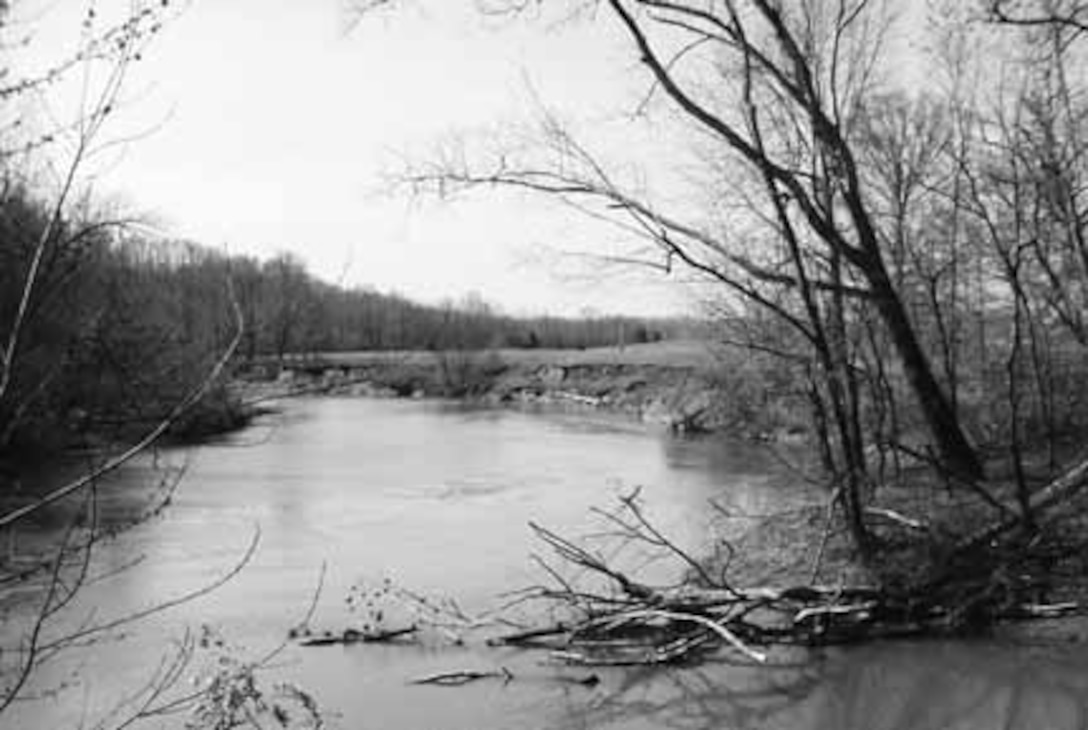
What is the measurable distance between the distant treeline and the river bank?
53.5ft

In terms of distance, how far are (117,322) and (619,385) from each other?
4128cm

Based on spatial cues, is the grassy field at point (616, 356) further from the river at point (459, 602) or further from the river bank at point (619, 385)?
the river at point (459, 602)

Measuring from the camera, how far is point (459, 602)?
10742 millimetres

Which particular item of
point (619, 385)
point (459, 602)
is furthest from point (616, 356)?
point (459, 602)

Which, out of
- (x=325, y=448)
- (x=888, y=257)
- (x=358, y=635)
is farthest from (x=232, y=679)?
(x=325, y=448)

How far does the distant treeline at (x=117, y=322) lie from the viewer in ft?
8.96

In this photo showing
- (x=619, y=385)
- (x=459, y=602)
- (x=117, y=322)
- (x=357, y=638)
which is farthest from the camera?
(x=619, y=385)

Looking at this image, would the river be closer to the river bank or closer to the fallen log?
the fallen log

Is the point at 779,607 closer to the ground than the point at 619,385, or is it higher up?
closer to the ground

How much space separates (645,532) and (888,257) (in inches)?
205

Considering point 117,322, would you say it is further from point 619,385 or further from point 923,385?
point 619,385

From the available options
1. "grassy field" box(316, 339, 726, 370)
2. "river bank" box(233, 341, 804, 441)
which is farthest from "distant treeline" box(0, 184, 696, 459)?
"grassy field" box(316, 339, 726, 370)

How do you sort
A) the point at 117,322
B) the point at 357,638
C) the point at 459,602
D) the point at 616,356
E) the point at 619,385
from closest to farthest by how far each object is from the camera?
the point at 117,322
the point at 357,638
the point at 459,602
the point at 619,385
the point at 616,356

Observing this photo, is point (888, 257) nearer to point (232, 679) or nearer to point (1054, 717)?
point (1054, 717)
